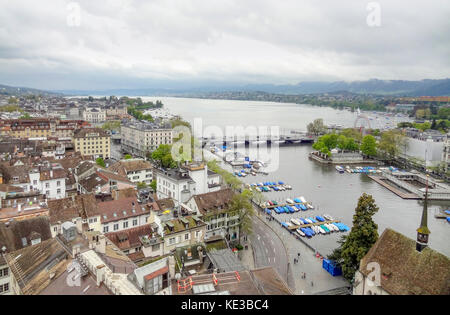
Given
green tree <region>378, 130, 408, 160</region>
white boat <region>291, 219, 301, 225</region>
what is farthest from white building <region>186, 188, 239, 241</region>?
green tree <region>378, 130, 408, 160</region>

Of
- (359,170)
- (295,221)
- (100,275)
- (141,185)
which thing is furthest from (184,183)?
(359,170)

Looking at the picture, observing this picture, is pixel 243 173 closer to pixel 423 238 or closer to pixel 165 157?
pixel 165 157

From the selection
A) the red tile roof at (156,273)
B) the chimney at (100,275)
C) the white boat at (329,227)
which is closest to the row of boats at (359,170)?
the white boat at (329,227)

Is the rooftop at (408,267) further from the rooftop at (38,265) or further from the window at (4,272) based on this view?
the window at (4,272)

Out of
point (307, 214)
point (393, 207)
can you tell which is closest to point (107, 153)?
point (307, 214)

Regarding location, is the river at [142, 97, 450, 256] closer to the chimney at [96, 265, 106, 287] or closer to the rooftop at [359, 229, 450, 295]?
the rooftop at [359, 229, 450, 295]
